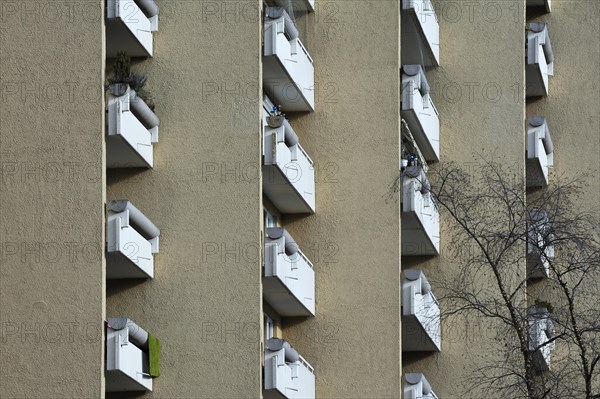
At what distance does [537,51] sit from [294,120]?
9.53 m

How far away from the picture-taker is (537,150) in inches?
1989

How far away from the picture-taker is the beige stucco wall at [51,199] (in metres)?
33.7

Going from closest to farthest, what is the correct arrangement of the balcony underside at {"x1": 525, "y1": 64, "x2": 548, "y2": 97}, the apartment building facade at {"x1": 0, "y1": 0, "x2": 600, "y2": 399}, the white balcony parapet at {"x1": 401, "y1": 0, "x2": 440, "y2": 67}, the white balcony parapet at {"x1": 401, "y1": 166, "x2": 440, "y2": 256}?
the apartment building facade at {"x1": 0, "y1": 0, "x2": 600, "y2": 399} → the white balcony parapet at {"x1": 401, "y1": 166, "x2": 440, "y2": 256} → the white balcony parapet at {"x1": 401, "y1": 0, "x2": 440, "y2": 67} → the balcony underside at {"x1": 525, "y1": 64, "x2": 548, "y2": 97}

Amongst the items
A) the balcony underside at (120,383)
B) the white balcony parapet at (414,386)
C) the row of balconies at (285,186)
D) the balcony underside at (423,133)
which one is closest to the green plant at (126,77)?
the row of balconies at (285,186)

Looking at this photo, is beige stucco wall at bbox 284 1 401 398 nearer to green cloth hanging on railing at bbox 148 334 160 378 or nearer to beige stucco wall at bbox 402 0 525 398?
beige stucco wall at bbox 402 0 525 398

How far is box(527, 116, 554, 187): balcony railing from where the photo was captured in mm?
50656

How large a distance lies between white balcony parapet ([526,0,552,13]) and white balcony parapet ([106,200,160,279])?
1975 cm

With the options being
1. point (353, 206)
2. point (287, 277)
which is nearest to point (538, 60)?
point (353, 206)

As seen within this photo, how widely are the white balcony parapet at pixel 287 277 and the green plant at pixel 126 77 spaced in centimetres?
387

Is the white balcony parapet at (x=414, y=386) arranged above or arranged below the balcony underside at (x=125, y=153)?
below

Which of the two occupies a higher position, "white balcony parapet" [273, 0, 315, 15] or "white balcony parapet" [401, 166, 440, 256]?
"white balcony parapet" [273, 0, 315, 15]

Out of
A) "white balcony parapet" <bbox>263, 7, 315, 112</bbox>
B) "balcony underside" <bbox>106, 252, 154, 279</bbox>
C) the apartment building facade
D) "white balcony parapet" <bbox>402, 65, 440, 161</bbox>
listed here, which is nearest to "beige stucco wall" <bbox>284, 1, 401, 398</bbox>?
the apartment building facade

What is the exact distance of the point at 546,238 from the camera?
3098 centimetres

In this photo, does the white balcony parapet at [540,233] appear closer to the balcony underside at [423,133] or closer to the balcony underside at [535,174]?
the balcony underside at [423,133]
